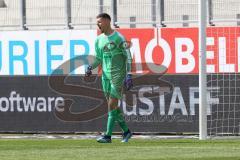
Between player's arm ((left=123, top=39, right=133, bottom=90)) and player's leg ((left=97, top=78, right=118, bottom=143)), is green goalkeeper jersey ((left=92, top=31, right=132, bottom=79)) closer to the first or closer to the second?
player's arm ((left=123, top=39, right=133, bottom=90))

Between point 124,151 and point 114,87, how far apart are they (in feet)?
7.60

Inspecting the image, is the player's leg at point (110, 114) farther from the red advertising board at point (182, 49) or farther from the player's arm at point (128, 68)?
the red advertising board at point (182, 49)

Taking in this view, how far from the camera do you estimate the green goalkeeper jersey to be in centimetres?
1481

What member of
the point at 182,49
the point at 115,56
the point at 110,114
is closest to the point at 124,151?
the point at 110,114

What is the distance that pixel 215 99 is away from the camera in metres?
18.3

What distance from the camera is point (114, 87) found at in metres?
14.8

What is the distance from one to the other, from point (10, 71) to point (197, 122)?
4.93 meters

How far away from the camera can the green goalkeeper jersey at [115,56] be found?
14.8 meters

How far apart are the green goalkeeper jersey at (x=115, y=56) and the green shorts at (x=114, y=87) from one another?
0.22 feet

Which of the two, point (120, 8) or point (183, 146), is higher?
point (120, 8)

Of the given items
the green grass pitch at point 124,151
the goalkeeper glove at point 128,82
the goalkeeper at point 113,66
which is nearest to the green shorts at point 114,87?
the goalkeeper at point 113,66

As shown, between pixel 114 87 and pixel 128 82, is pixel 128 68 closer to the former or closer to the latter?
pixel 128 82

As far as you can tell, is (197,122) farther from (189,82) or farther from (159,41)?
(159,41)

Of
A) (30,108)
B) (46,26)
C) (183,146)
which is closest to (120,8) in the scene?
(46,26)
